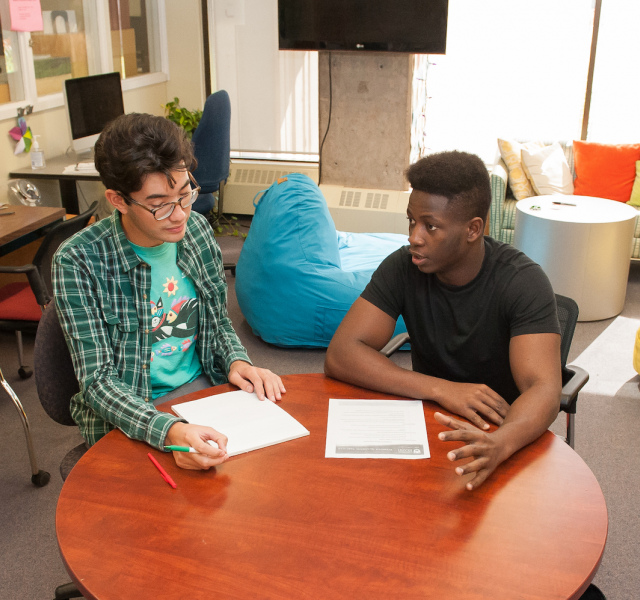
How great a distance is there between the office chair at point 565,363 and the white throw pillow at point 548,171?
10.3 ft

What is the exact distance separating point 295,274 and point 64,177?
1.70 metres

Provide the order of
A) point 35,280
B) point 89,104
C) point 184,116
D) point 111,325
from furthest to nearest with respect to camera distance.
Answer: point 184,116 → point 89,104 → point 35,280 → point 111,325

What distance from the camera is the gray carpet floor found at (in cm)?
203

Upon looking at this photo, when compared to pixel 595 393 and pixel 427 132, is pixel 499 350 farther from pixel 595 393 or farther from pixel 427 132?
pixel 427 132

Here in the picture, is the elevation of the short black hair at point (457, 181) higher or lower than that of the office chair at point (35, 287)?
higher

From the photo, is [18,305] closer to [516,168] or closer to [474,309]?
[474,309]

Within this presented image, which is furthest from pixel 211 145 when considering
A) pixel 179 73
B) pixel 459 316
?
pixel 459 316

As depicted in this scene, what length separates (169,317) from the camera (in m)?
1.71

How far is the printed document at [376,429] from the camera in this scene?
4.46 ft

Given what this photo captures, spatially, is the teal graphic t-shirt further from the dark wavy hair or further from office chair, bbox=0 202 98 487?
office chair, bbox=0 202 98 487

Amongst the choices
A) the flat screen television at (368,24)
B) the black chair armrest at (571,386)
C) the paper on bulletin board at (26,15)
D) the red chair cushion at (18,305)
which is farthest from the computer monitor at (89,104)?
the black chair armrest at (571,386)

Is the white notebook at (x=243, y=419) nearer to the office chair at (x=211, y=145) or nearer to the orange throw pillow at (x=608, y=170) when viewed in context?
the office chair at (x=211, y=145)

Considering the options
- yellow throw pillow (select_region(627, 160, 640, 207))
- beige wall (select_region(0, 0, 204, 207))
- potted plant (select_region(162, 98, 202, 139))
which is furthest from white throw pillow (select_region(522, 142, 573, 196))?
beige wall (select_region(0, 0, 204, 207))

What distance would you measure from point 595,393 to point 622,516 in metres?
0.94
